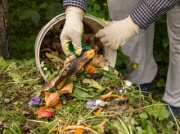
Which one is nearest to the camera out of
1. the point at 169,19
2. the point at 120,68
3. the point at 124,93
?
the point at 124,93

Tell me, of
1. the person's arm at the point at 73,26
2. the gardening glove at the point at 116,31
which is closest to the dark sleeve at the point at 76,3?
the person's arm at the point at 73,26

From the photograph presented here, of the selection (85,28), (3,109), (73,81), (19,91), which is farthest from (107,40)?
(3,109)

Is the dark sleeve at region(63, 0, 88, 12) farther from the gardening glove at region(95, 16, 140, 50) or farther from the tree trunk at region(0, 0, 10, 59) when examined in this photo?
the tree trunk at region(0, 0, 10, 59)

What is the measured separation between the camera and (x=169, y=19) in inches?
91.3

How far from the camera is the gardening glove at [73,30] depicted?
176 centimetres

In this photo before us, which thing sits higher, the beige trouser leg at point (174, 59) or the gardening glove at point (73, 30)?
the gardening glove at point (73, 30)

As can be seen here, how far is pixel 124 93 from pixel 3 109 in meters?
0.50

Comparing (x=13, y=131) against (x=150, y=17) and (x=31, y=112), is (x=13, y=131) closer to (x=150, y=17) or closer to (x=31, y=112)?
(x=31, y=112)

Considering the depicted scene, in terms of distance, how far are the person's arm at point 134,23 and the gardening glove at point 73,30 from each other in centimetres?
16

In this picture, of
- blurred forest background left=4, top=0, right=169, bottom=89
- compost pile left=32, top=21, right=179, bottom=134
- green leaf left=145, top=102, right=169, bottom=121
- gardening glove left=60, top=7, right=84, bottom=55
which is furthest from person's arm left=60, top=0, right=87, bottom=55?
blurred forest background left=4, top=0, right=169, bottom=89

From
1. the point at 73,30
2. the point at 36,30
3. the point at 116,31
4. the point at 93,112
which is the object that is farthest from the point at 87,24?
the point at 36,30

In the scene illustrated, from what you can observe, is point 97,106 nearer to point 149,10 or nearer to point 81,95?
point 81,95

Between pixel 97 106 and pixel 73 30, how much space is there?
0.37 m

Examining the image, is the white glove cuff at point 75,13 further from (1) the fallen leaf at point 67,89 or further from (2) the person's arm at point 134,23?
(1) the fallen leaf at point 67,89
